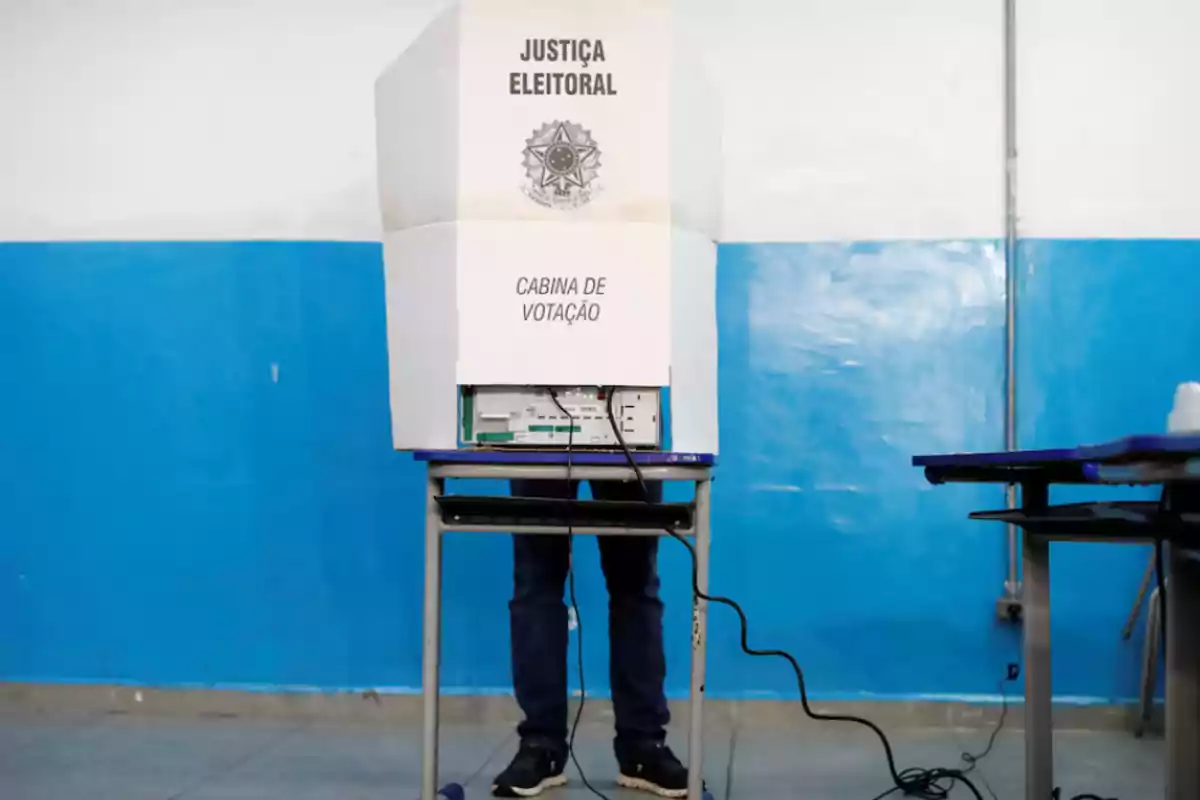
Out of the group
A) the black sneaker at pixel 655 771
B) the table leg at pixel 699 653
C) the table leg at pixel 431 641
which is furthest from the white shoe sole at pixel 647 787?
the table leg at pixel 431 641

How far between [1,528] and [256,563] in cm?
67

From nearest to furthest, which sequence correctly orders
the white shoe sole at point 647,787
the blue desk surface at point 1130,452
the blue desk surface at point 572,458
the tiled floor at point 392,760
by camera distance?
the blue desk surface at point 1130,452, the blue desk surface at point 572,458, the white shoe sole at point 647,787, the tiled floor at point 392,760

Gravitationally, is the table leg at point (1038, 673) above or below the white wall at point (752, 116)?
below

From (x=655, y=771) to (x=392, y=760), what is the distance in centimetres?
60

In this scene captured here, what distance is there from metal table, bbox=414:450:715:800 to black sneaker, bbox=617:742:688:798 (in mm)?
295

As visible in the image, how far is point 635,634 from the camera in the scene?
5.86 ft

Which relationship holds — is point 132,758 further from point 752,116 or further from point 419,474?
point 752,116

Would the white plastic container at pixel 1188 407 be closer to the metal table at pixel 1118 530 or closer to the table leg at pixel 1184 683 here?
the metal table at pixel 1118 530

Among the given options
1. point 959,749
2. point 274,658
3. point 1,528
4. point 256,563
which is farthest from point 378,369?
point 959,749

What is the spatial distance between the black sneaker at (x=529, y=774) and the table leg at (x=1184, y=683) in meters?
0.98

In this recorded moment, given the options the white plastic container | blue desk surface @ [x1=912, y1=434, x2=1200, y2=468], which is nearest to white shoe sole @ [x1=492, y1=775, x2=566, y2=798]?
blue desk surface @ [x1=912, y1=434, x2=1200, y2=468]

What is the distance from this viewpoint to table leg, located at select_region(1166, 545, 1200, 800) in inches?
43.9

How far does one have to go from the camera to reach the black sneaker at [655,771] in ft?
5.68

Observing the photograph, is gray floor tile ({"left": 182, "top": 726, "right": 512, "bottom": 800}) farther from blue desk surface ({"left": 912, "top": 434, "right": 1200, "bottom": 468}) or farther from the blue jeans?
blue desk surface ({"left": 912, "top": 434, "right": 1200, "bottom": 468})
